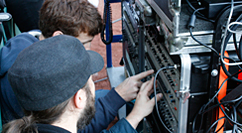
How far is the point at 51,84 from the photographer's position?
94cm

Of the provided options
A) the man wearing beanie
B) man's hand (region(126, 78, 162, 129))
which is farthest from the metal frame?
the man wearing beanie

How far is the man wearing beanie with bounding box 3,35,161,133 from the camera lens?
932 mm

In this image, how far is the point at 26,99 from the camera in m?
0.98

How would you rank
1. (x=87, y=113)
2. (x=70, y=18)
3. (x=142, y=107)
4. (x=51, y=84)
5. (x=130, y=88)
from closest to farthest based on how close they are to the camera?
(x=51, y=84)
(x=87, y=113)
(x=142, y=107)
(x=130, y=88)
(x=70, y=18)

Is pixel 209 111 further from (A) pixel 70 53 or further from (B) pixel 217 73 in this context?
(A) pixel 70 53

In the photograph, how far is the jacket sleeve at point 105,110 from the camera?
153cm

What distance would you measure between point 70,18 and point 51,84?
79cm

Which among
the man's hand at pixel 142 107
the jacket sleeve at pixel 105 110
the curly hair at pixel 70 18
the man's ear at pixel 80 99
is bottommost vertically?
the jacket sleeve at pixel 105 110

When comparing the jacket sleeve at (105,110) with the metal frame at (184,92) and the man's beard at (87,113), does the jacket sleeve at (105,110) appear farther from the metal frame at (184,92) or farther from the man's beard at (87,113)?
the metal frame at (184,92)

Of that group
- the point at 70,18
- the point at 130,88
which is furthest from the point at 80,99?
the point at 70,18

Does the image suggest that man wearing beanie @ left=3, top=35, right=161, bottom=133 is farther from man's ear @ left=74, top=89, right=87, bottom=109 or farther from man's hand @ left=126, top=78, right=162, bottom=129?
man's hand @ left=126, top=78, right=162, bottom=129

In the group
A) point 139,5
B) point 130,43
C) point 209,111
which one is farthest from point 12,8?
point 209,111

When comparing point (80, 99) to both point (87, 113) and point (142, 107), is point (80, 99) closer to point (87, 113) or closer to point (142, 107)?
point (87, 113)

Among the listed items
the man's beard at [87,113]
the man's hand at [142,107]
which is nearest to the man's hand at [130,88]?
the man's hand at [142,107]
